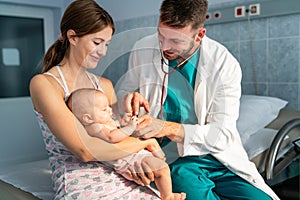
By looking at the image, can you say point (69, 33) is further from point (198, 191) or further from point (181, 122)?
point (198, 191)

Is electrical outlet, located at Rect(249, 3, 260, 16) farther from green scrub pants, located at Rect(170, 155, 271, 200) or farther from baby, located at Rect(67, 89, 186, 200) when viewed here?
baby, located at Rect(67, 89, 186, 200)

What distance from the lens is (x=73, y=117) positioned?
105cm

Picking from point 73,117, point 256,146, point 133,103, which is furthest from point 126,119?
point 256,146

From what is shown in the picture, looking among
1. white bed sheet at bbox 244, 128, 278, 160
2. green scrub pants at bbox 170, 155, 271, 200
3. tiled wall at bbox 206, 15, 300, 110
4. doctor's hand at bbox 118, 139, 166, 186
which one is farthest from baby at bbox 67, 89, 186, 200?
tiled wall at bbox 206, 15, 300, 110

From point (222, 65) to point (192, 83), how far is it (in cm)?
17

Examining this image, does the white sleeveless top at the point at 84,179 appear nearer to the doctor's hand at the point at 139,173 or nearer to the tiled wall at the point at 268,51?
the doctor's hand at the point at 139,173

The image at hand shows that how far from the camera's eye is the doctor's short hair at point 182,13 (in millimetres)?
1147

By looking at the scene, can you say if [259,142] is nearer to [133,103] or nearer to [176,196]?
[176,196]

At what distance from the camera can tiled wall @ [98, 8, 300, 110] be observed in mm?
2252

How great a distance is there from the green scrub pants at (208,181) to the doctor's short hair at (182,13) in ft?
1.70

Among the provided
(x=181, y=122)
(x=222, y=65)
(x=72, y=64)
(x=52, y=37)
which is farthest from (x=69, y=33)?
(x=52, y=37)

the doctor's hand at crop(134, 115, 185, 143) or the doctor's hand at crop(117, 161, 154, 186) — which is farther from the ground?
the doctor's hand at crop(134, 115, 185, 143)

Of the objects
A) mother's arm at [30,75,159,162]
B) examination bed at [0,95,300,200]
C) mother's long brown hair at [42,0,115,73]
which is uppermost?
mother's long brown hair at [42,0,115,73]

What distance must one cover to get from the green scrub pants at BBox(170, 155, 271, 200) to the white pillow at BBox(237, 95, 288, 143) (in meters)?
0.56
